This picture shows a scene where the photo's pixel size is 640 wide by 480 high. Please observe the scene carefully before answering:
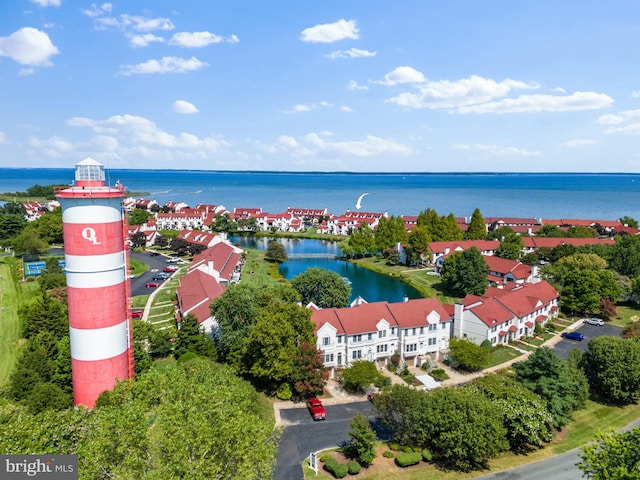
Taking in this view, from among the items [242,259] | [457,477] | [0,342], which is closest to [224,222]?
[242,259]

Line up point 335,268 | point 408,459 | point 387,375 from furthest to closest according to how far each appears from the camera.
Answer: point 335,268 → point 387,375 → point 408,459

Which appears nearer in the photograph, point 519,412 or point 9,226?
point 519,412

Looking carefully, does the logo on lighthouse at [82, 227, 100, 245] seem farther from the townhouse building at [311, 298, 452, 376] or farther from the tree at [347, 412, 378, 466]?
the townhouse building at [311, 298, 452, 376]

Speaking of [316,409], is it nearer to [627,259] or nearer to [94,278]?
[94,278]

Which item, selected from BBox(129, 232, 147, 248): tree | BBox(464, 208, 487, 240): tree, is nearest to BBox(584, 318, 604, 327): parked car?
BBox(464, 208, 487, 240): tree

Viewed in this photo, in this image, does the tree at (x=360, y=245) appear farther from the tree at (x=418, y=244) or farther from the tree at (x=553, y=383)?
the tree at (x=553, y=383)

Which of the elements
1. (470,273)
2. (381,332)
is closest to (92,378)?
(381,332)
